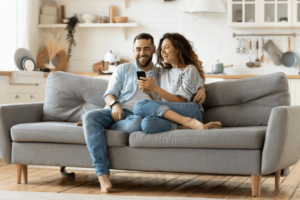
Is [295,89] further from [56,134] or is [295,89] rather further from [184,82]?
[56,134]

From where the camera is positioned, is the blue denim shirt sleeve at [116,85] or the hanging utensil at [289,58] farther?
the hanging utensil at [289,58]

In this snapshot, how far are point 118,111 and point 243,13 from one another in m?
3.08

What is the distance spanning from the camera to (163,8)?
543 cm

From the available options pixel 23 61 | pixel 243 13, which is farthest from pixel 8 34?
pixel 243 13

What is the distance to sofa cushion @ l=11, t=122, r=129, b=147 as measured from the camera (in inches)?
97.0

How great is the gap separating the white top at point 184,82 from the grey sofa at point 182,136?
0.68ft

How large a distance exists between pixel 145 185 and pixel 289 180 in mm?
1060

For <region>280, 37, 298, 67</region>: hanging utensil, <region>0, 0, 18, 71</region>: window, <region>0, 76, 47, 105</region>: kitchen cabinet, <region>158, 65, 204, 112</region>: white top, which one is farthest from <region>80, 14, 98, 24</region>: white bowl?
<region>158, 65, 204, 112</region>: white top

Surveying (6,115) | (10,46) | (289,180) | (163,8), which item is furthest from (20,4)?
(289,180)

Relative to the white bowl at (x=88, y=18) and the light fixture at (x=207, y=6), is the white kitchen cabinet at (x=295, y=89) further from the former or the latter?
the white bowl at (x=88, y=18)

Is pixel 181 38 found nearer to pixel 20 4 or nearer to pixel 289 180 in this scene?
pixel 289 180

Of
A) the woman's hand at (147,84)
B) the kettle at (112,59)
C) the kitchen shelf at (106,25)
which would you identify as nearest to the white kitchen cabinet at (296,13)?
the kitchen shelf at (106,25)

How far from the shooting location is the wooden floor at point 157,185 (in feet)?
7.94

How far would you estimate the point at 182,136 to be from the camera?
2316 mm
